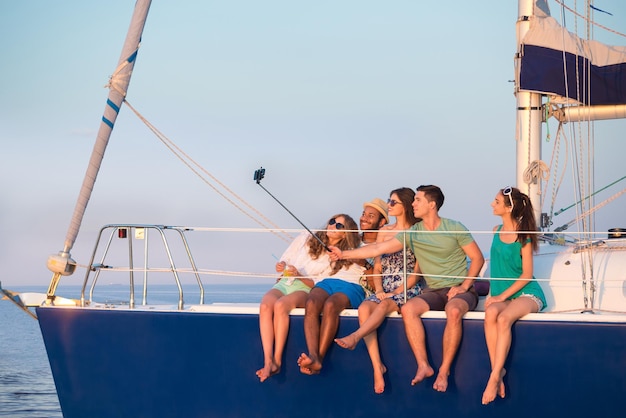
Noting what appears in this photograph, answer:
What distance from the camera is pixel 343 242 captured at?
28.6 ft

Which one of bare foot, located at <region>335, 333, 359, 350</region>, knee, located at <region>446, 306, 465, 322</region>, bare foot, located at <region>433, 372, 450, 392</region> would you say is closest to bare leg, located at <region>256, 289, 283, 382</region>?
bare foot, located at <region>335, 333, 359, 350</region>

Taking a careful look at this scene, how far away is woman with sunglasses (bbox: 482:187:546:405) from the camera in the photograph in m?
7.81

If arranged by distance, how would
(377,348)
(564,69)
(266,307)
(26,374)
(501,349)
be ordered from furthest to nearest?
(26,374) → (564,69) → (266,307) → (377,348) → (501,349)

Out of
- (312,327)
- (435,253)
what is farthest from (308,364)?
(435,253)

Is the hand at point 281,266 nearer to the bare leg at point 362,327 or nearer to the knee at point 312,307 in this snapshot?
the knee at point 312,307

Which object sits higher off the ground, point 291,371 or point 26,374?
point 291,371

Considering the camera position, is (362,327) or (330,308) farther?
(330,308)

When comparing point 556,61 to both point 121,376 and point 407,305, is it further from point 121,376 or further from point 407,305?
point 121,376

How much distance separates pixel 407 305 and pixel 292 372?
1176mm

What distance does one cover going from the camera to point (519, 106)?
35.0 feet

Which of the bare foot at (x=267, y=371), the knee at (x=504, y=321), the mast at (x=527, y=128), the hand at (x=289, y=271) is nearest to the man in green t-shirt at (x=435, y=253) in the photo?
the knee at (x=504, y=321)

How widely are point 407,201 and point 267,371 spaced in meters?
1.77

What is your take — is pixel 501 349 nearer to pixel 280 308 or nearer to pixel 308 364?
pixel 308 364

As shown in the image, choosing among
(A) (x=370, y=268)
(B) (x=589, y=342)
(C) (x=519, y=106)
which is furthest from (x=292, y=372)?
(C) (x=519, y=106)
